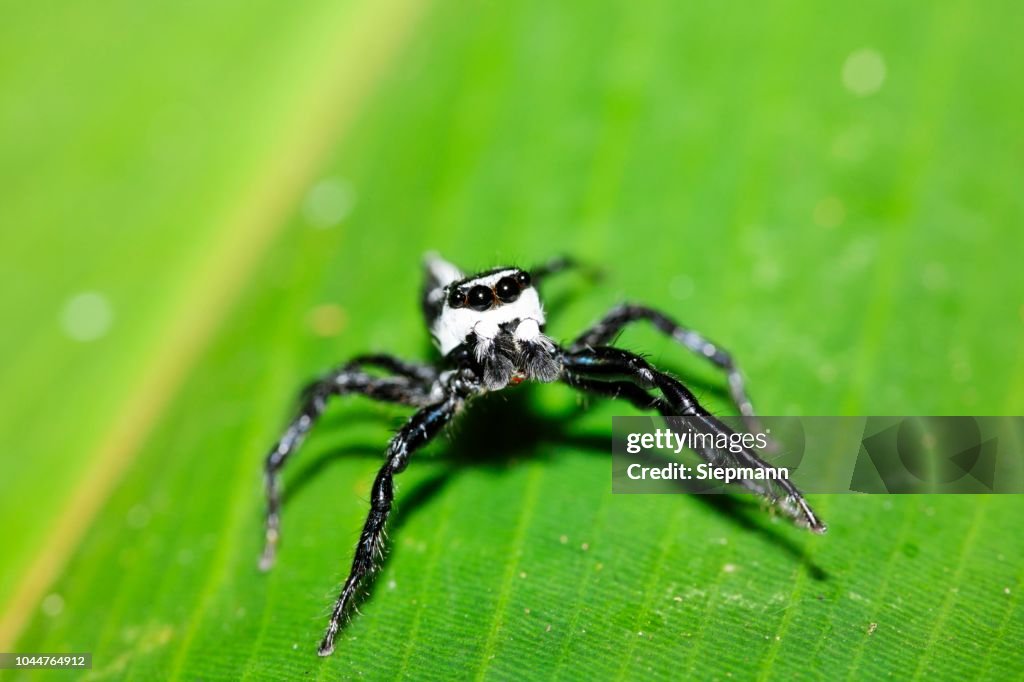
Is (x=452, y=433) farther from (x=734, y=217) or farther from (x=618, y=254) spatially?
(x=734, y=217)

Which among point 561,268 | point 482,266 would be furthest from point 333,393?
point 561,268

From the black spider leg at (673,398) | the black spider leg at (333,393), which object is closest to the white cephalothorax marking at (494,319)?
the black spider leg at (673,398)

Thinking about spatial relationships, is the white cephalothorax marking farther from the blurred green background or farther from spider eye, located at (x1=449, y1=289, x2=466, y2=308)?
the blurred green background

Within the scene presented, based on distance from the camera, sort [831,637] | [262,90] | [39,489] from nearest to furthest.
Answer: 1. [831,637]
2. [39,489]
3. [262,90]

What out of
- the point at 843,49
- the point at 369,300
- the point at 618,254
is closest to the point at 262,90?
the point at 369,300

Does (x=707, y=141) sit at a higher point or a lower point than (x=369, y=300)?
higher

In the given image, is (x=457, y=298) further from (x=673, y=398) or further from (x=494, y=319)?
(x=673, y=398)

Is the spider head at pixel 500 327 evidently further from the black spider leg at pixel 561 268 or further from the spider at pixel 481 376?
the black spider leg at pixel 561 268
